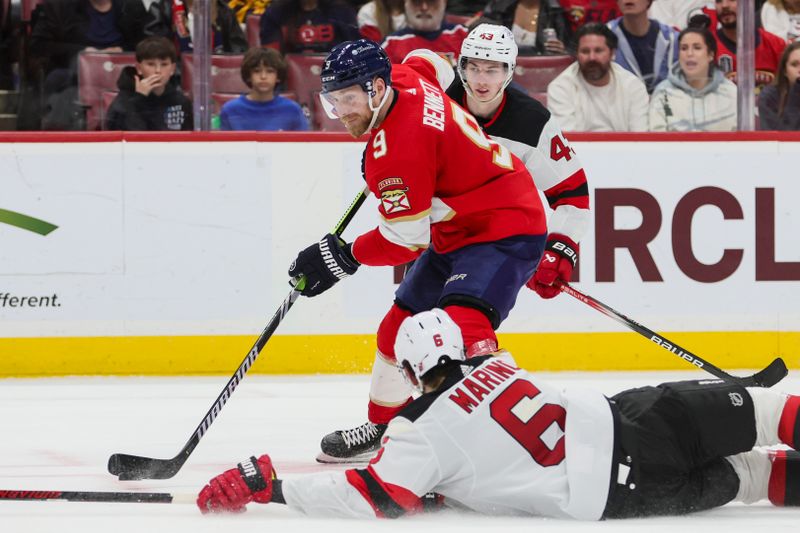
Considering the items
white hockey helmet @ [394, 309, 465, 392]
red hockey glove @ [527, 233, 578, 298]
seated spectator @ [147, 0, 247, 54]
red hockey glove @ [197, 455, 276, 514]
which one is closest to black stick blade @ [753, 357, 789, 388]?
red hockey glove @ [527, 233, 578, 298]

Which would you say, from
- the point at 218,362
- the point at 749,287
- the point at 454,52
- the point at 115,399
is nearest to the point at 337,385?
the point at 218,362

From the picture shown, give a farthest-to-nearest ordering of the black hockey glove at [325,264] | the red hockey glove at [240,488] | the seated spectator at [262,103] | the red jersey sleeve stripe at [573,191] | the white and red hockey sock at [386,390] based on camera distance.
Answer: the seated spectator at [262,103], the red jersey sleeve stripe at [573,191], the white and red hockey sock at [386,390], the black hockey glove at [325,264], the red hockey glove at [240,488]

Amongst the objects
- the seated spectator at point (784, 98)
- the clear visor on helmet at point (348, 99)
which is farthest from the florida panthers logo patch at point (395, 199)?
the seated spectator at point (784, 98)

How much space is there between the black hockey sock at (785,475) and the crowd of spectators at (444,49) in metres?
3.01

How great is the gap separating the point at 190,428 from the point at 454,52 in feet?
6.95

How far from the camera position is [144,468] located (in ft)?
12.3

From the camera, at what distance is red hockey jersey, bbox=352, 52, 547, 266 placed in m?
3.51

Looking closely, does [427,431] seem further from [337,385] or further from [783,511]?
[337,385]

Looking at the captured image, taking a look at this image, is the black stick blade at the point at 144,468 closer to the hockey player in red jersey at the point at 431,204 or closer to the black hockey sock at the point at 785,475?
the hockey player in red jersey at the point at 431,204

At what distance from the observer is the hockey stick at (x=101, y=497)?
312cm

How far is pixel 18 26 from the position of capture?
575 centimetres

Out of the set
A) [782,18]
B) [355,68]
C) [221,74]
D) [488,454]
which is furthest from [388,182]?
[782,18]

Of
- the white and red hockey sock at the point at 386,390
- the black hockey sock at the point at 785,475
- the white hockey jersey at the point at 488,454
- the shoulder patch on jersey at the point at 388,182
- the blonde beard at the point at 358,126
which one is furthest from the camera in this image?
the white and red hockey sock at the point at 386,390

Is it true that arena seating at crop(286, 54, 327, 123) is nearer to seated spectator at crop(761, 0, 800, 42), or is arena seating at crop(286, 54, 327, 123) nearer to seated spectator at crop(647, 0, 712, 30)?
seated spectator at crop(647, 0, 712, 30)
